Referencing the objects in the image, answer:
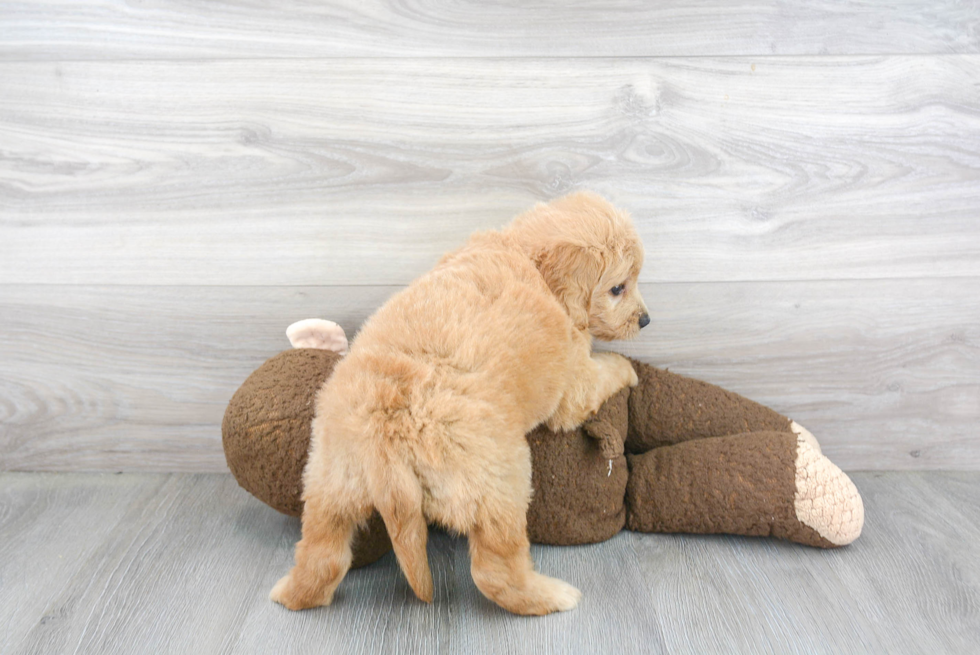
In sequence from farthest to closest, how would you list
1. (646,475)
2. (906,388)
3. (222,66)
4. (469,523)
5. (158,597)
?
(906,388) < (222,66) < (646,475) < (158,597) < (469,523)

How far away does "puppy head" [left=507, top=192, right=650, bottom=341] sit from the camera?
3.40ft

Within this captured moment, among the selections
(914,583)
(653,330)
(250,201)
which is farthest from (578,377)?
(250,201)

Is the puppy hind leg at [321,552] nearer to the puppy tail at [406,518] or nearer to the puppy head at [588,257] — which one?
the puppy tail at [406,518]

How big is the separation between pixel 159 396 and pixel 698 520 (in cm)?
117

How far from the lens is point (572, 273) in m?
1.04

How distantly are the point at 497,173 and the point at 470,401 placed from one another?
594 millimetres

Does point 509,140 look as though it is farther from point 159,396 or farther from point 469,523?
point 159,396

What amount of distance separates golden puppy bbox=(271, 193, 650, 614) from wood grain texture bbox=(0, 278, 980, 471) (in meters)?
0.36

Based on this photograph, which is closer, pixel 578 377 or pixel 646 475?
pixel 578 377

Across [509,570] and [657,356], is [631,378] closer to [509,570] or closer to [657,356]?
[657,356]

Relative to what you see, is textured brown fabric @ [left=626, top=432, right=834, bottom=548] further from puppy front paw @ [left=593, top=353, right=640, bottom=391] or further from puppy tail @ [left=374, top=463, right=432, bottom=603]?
puppy tail @ [left=374, top=463, right=432, bottom=603]

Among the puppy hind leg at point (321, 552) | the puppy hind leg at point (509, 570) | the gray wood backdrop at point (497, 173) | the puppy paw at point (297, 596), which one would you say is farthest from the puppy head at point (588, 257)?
the puppy paw at point (297, 596)

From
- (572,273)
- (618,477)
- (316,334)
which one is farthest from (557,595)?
(316,334)

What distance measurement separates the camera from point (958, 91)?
1.29 meters
